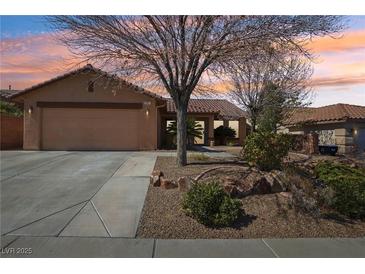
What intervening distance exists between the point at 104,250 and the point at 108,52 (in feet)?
21.7

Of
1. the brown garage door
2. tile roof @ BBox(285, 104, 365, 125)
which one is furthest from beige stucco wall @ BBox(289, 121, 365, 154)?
the brown garage door

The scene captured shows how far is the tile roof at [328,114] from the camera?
2178 centimetres

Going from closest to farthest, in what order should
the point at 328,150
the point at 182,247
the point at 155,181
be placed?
the point at 182,247 < the point at 155,181 < the point at 328,150

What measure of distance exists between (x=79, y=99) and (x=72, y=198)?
11639 millimetres

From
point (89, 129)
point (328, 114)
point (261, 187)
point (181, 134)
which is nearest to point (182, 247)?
point (261, 187)

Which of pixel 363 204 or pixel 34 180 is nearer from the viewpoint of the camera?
pixel 363 204

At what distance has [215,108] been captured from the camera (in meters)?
30.7

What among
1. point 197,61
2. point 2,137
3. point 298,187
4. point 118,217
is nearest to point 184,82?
point 197,61

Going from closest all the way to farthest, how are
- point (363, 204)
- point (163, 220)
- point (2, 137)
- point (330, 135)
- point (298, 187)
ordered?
point (163, 220), point (363, 204), point (298, 187), point (2, 137), point (330, 135)

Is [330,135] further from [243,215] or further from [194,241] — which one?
[194,241]

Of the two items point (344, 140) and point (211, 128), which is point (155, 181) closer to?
point (344, 140)

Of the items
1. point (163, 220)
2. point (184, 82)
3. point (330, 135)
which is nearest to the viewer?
→ point (163, 220)

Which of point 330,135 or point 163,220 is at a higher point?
point 330,135

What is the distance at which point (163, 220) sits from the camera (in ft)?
22.6
